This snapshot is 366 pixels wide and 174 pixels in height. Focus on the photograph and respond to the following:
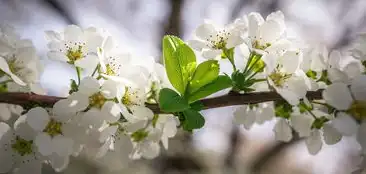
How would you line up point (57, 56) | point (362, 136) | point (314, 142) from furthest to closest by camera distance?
1. point (314, 142)
2. point (57, 56)
3. point (362, 136)

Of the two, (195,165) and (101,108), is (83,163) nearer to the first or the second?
(195,165)

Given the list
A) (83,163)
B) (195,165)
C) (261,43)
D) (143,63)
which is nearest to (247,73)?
(261,43)

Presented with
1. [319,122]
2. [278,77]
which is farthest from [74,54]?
[319,122]

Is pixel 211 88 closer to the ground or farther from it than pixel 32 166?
farther from it

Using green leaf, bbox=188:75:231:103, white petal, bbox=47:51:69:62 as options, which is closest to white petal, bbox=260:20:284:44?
green leaf, bbox=188:75:231:103

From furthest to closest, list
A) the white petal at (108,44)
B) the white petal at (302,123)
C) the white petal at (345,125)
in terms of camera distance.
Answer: the white petal at (302,123) → the white petal at (108,44) → the white petal at (345,125)

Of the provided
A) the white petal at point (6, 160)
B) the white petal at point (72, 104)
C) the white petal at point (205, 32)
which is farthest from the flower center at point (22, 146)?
the white petal at point (205, 32)

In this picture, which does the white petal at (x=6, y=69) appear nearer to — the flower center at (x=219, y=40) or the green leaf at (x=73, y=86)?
the green leaf at (x=73, y=86)

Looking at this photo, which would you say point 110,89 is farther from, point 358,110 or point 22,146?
point 358,110
